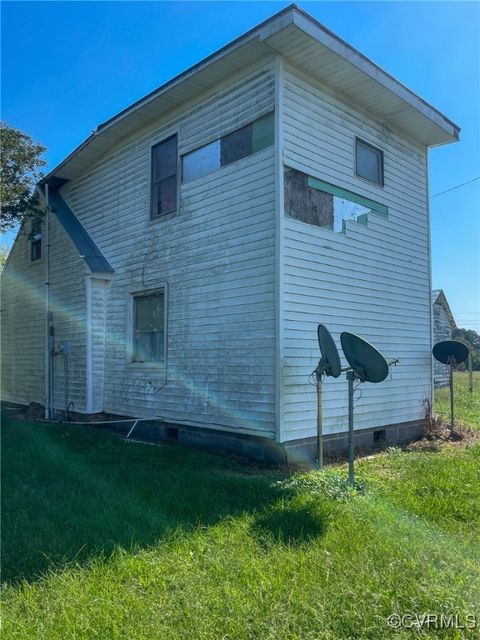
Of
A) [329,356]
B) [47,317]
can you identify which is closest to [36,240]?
[47,317]

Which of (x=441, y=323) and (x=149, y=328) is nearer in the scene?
(x=149, y=328)

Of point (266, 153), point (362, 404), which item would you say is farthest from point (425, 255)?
point (266, 153)

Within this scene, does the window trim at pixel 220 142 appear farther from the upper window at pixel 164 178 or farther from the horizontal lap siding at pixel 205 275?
the upper window at pixel 164 178

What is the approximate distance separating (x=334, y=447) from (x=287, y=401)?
1411mm

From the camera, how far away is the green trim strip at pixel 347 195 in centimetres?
740

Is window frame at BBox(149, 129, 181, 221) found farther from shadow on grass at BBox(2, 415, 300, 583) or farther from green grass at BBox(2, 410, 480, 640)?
green grass at BBox(2, 410, 480, 640)

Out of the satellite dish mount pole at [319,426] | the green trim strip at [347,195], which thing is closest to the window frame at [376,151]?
the green trim strip at [347,195]

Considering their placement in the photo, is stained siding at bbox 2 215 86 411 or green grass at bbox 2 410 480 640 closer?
green grass at bbox 2 410 480 640

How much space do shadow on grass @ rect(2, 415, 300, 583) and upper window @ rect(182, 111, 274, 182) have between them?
443 cm

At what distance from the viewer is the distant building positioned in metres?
21.2

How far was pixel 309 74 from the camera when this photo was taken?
7.30m

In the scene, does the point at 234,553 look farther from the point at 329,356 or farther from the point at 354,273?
the point at 354,273

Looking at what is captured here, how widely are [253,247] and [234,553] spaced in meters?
4.33

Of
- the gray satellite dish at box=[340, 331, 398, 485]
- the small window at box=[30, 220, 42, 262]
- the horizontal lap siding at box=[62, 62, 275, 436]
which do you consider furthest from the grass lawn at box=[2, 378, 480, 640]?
the small window at box=[30, 220, 42, 262]
